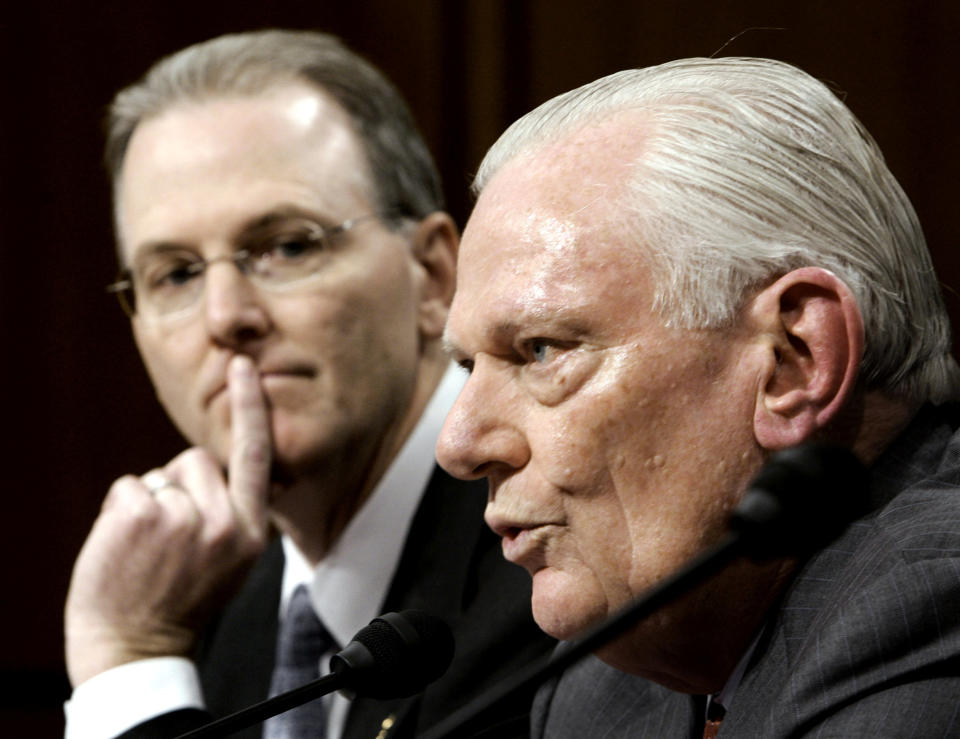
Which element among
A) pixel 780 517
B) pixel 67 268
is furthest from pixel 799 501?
pixel 67 268

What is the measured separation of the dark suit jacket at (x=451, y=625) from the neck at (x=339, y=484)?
0.12 m

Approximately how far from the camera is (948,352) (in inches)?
48.6

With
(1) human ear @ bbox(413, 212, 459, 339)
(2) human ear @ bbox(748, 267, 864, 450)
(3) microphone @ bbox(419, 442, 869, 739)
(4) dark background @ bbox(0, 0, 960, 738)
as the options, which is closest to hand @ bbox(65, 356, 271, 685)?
(1) human ear @ bbox(413, 212, 459, 339)

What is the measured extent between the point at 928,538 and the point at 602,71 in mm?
1395

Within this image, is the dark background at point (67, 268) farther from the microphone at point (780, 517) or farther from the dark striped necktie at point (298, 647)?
the microphone at point (780, 517)

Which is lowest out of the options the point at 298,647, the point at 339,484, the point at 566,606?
the point at 298,647

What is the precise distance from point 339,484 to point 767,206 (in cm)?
106

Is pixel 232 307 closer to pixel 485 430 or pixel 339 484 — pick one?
pixel 339 484

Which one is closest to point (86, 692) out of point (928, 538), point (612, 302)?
point (612, 302)

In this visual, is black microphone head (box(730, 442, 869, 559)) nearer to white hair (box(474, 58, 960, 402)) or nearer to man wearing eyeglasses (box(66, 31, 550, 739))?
white hair (box(474, 58, 960, 402))

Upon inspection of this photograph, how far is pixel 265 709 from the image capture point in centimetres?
102

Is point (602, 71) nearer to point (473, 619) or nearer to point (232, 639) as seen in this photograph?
point (473, 619)

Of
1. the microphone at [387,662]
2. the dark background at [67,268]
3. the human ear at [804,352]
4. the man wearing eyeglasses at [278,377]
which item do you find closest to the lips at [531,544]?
the microphone at [387,662]

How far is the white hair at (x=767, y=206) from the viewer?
1.09m
